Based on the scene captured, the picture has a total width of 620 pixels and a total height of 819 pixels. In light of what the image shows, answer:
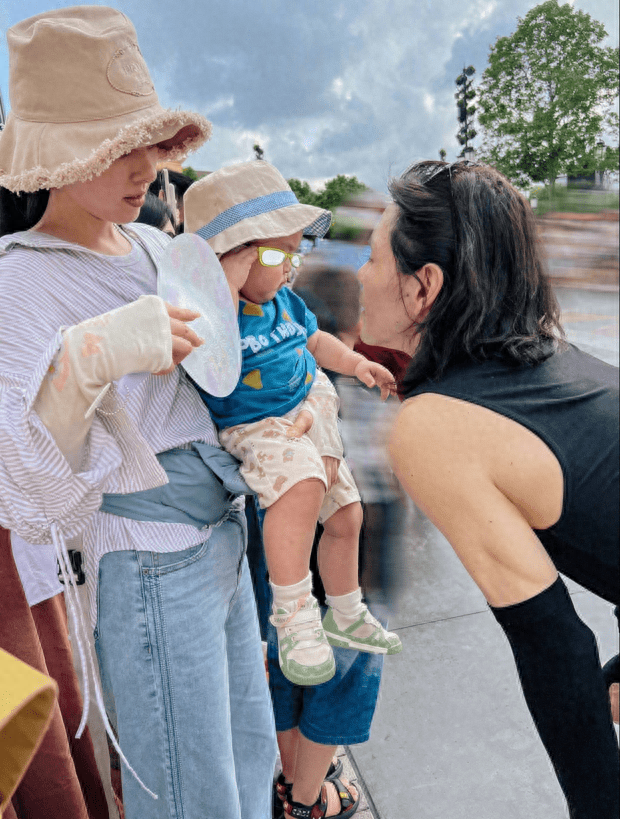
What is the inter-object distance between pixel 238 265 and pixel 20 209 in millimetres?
407

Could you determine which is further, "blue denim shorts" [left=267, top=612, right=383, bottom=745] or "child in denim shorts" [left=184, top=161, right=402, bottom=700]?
"blue denim shorts" [left=267, top=612, right=383, bottom=745]

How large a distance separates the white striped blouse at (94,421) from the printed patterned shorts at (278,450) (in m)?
0.14

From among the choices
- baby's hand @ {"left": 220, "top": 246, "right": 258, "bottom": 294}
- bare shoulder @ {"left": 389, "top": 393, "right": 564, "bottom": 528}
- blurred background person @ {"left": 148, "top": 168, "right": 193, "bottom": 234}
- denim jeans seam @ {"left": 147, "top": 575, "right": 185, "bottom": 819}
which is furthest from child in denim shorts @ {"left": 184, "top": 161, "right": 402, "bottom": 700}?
blurred background person @ {"left": 148, "top": 168, "right": 193, "bottom": 234}

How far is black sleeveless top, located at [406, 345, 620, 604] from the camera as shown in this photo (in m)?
0.93

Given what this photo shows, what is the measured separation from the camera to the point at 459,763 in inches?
79.3

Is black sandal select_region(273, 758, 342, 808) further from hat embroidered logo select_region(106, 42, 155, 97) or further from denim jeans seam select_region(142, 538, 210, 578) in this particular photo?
hat embroidered logo select_region(106, 42, 155, 97)

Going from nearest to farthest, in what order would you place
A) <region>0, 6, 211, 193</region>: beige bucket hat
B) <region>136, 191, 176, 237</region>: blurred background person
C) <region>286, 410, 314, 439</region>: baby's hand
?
1. <region>0, 6, 211, 193</region>: beige bucket hat
2. <region>286, 410, 314, 439</region>: baby's hand
3. <region>136, 191, 176, 237</region>: blurred background person

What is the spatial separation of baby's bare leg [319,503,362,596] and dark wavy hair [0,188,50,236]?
922mm

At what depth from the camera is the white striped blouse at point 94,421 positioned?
33.2 inches

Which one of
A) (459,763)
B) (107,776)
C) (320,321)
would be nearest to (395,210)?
(320,321)

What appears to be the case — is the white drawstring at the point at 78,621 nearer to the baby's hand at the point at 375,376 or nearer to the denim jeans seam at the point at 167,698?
the denim jeans seam at the point at 167,698

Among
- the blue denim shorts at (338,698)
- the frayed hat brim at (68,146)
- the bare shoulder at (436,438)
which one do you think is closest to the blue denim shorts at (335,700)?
the blue denim shorts at (338,698)

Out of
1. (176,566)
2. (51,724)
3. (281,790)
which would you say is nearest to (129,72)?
(176,566)

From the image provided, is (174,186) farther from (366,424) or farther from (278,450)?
(278,450)
